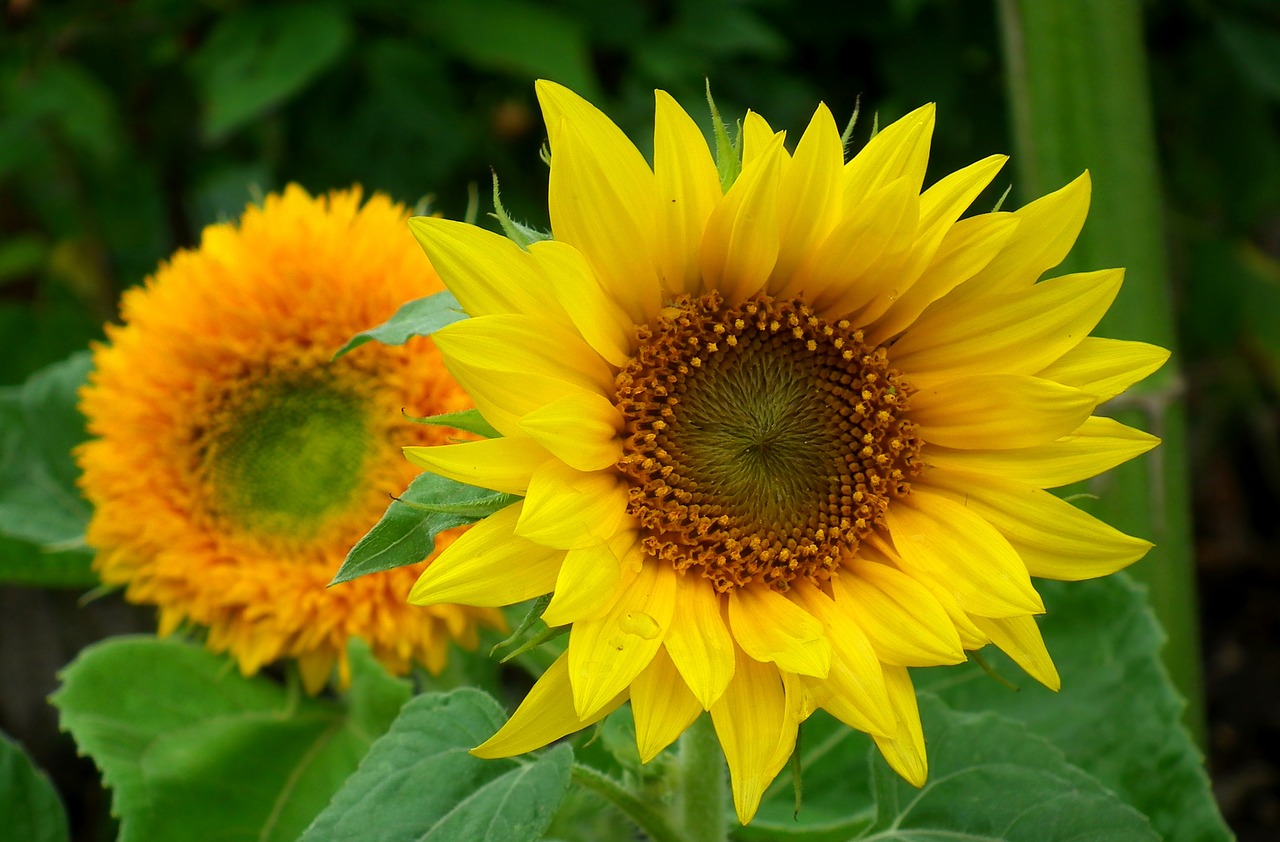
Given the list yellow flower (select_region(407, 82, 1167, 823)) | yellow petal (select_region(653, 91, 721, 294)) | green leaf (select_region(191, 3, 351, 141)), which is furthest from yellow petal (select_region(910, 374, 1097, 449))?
green leaf (select_region(191, 3, 351, 141))

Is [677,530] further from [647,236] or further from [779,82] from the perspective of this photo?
[779,82]

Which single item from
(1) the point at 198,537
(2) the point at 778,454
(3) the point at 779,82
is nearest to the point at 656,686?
(2) the point at 778,454

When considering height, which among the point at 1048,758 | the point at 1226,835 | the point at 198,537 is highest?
the point at 198,537

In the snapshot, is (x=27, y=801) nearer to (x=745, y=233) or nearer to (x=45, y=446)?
(x=45, y=446)

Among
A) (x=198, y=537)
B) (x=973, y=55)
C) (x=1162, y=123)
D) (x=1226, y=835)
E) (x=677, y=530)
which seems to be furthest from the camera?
(x=1162, y=123)

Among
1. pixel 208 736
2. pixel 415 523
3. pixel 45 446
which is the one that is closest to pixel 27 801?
pixel 208 736

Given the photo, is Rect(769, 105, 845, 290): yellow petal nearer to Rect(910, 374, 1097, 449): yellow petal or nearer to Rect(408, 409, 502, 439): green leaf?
Rect(910, 374, 1097, 449): yellow petal

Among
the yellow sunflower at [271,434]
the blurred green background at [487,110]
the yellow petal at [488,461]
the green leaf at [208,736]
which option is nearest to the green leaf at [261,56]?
the blurred green background at [487,110]
